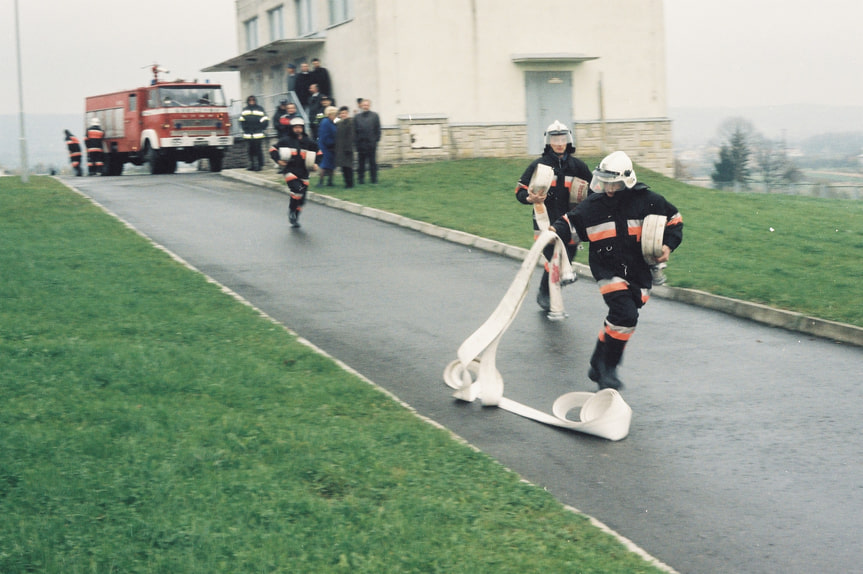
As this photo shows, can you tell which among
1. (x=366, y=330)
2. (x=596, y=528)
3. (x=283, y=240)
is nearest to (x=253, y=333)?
(x=366, y=330)

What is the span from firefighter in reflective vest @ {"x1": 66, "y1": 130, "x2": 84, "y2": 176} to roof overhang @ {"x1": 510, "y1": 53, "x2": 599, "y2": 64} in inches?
628

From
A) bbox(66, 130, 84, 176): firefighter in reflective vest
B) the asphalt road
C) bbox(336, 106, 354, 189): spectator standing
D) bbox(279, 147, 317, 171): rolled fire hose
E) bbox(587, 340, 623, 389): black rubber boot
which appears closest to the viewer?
the asphalt road

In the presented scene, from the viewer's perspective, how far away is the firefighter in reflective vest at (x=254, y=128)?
2911 centimetres

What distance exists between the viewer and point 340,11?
108ft

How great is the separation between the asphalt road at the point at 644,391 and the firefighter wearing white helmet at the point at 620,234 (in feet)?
2.49

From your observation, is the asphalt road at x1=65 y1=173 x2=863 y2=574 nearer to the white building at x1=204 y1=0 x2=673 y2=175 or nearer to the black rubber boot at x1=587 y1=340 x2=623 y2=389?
the black rubber boot at x1=587 y1=340 x2=623 y2=389

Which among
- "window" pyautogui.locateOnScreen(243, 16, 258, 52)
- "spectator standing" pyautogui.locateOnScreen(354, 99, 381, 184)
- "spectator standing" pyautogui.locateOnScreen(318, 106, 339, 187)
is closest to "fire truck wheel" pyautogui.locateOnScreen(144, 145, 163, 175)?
"spectator standing" pyautogui.locateOnScreen(318, 106, 339, 187)

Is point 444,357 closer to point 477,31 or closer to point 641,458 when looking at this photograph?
point 641,458

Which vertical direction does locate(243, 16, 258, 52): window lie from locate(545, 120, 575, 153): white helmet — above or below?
above

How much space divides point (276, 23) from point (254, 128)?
13169 mm

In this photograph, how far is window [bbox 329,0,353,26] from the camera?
105ft

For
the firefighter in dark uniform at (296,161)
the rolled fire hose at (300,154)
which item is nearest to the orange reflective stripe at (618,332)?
the firefighter in dark uniform at (296,161)

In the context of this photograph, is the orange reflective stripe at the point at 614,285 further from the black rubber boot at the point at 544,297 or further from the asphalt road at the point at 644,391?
the black rubber boot at the point at 544,297

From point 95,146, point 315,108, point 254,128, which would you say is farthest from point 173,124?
point 95,146
